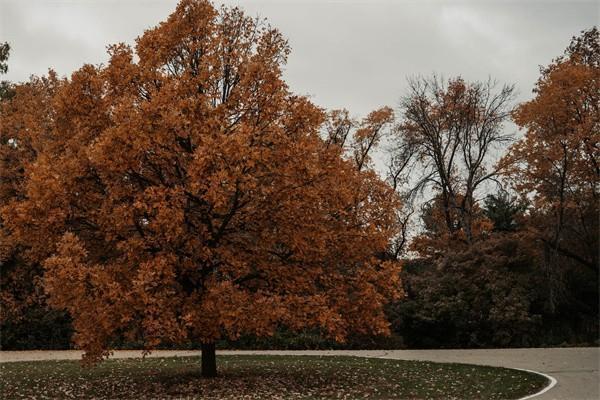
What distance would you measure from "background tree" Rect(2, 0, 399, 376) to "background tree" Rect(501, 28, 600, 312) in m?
12.3

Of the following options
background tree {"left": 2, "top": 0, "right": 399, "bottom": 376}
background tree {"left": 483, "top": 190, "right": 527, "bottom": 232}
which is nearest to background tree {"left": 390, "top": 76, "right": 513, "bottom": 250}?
background tree {"left": 483, "top": 190, "right": 527, "bottom": 232}

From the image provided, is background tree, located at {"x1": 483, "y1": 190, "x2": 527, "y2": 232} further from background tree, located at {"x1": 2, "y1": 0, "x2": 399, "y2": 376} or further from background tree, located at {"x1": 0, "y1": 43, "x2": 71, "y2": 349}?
background tree, located at {"x1": 0, "y1": 43, "x2": 71, "y2": 349}

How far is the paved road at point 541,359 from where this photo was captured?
1203cm

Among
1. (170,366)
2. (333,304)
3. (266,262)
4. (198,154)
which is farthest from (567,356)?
(198,154)

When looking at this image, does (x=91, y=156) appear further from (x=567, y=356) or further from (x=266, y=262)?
(x=567, y=356)

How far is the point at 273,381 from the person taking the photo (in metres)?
14.1

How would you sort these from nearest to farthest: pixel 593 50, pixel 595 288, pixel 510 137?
1. pixel 595 288
2. pixel 593 50
3. pixel 510 137

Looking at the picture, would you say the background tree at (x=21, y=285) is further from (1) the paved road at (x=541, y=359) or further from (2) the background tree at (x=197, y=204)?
(2) the background tree at (x=197, y=204)

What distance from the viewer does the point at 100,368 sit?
17578 millimetres

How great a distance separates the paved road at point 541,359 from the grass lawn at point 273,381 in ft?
2.28

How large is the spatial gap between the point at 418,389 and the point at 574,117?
15905mm

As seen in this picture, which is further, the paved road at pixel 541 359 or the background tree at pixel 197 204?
the paved road at pixel 541 359

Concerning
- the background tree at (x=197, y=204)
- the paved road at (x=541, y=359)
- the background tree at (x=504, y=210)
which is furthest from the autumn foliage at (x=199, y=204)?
the background tree at (x=504, y=210)

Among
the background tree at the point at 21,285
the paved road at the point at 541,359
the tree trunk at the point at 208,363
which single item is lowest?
the paved road at the point at 541,359
